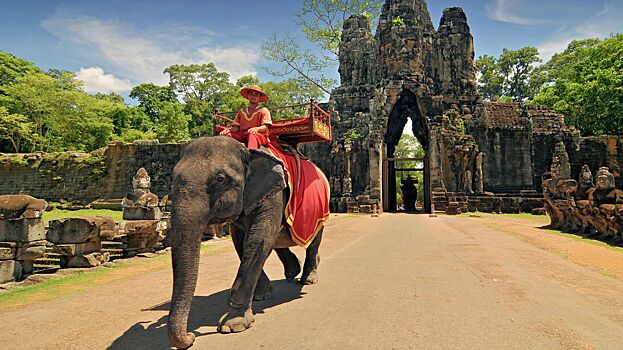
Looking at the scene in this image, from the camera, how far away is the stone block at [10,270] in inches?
257

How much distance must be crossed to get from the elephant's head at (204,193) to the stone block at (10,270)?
5.10m

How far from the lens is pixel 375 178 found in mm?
26812

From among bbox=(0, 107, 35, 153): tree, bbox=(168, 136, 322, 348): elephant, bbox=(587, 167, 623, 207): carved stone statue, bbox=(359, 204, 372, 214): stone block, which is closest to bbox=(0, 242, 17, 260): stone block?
bbox=(168, 136, 322, 348): elephant

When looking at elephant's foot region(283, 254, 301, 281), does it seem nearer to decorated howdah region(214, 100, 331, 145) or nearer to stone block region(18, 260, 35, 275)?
decorated howdah region(214, 100, 331, 145)

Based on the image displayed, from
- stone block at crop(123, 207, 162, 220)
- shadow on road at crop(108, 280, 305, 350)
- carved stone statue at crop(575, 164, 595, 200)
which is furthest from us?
carved stone statue at crop(575, 164, 595, 200)

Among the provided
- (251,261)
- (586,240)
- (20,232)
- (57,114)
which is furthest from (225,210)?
(57,114)

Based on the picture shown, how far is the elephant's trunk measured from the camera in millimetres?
3348

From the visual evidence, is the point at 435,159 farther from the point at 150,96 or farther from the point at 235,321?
the point at 150,96

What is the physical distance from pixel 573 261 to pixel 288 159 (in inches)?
286

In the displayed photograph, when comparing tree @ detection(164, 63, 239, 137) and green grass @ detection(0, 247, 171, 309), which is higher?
tree @ detection(164, 63, 239, 137)

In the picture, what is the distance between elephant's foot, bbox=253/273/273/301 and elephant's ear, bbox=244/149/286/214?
5.09ft

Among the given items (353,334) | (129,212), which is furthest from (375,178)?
(353,334)

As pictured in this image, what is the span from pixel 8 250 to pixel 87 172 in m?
28.0

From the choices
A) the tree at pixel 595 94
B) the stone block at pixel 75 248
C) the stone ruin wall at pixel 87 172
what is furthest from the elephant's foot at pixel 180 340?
the tree at pixel 595 94
